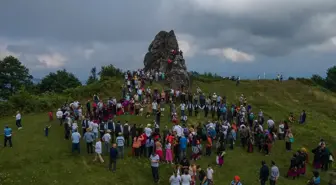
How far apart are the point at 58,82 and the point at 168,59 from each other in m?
40.4

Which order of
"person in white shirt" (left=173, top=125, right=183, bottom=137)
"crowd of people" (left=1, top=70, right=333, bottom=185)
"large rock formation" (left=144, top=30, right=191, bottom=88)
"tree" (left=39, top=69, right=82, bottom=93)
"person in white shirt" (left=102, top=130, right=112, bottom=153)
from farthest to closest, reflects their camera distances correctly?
"tree" (left=39, top=69, right=82, bottom=93)
"large rock formation" (left=144, top=30, right=191, bottom=88)
"person in white shirt" (left=173, top=125, right=183, bottom=137)
"person in white shirt" (left=102, top=130, right=112, bottom=153)
"crowd of people" (left=1, top=70, right=333, bottom=185)

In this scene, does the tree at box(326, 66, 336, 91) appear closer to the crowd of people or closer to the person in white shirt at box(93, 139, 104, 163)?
the crowd of people

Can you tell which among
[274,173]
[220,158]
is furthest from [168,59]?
[274,173]

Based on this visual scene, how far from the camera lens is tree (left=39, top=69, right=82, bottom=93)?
82.3 m

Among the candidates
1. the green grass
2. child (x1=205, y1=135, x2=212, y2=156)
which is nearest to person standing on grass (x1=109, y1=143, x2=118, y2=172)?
the green grass

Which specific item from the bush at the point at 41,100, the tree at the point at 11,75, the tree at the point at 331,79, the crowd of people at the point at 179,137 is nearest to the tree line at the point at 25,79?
the tree at the point at 11,75

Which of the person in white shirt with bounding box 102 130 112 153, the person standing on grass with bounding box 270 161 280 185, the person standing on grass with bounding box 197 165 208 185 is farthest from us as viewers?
the person in white shirt with bounding box 102 130 112 153

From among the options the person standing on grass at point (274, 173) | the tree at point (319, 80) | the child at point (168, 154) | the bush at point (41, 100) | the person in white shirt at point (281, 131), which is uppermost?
the tree at point (319, 80)

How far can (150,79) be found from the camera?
46.1m

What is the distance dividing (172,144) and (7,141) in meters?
12.5

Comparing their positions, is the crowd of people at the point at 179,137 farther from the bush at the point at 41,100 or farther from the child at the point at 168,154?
the bush at the point at 41,100

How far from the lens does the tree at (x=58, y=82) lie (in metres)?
82.3

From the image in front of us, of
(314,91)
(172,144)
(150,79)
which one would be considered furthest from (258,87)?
(172,144)

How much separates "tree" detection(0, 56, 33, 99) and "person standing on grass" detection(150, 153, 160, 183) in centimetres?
5965
